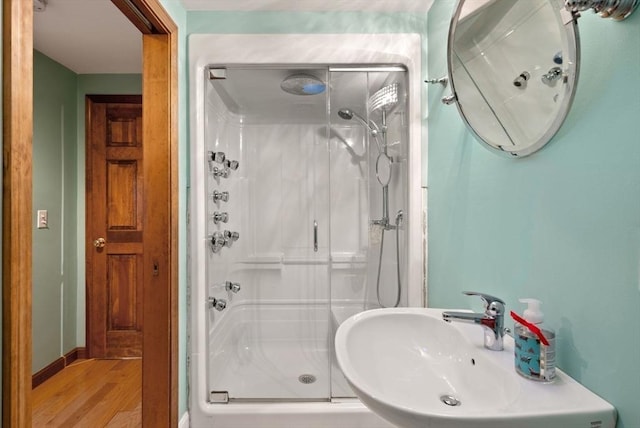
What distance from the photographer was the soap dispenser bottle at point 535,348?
802mm

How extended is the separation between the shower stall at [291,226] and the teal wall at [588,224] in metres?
0.70

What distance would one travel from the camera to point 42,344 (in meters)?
2.42

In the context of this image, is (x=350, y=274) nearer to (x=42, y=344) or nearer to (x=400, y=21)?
(x=400, y=21)

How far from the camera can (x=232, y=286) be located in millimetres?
2371

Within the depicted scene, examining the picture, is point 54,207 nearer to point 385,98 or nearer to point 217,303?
point 217,303

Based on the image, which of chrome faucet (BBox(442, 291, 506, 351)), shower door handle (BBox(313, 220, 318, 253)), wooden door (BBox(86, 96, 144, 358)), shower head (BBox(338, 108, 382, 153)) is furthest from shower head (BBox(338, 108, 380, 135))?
wooden door (BBox(86, 96, 144, 358))

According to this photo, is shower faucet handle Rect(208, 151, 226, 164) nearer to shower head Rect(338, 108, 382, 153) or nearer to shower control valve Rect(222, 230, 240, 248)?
shower control valve Rect(222, 230, 240, 248)

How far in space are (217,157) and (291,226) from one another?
876 millimetres

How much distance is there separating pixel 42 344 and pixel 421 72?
3.14m

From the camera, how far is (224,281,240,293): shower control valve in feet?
7.41

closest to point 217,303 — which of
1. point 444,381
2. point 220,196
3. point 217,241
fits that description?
point 217,241

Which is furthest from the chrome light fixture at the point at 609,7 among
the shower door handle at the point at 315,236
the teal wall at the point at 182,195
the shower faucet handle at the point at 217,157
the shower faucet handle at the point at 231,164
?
the shower door handle at the point at 315,236

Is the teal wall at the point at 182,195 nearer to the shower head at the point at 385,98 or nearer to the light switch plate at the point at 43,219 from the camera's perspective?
the shower head at the point at 385,98

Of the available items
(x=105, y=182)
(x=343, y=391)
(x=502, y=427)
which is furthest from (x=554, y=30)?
(x=105, y=182)
